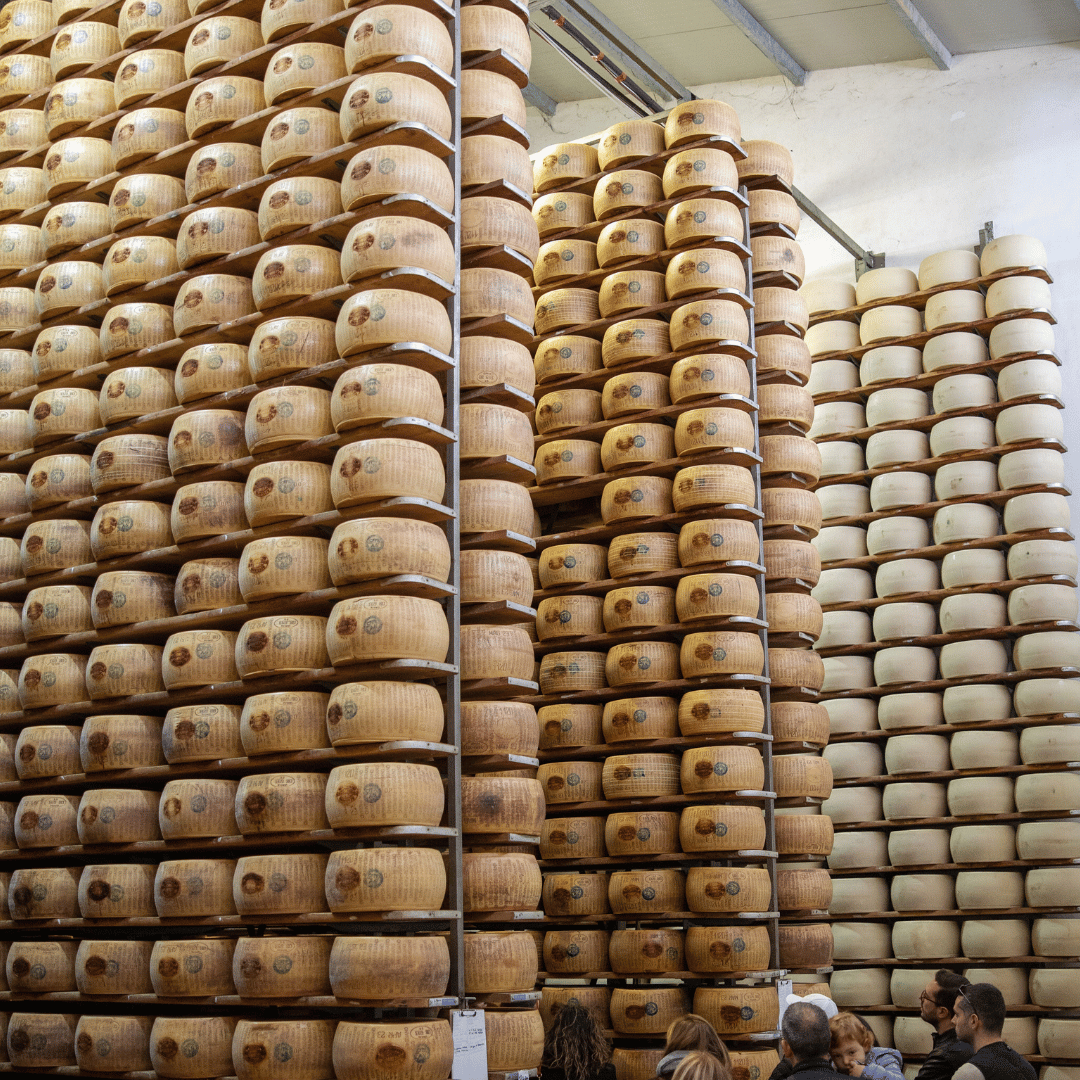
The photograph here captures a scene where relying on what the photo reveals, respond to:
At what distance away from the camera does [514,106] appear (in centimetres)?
584

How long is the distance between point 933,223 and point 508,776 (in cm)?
584

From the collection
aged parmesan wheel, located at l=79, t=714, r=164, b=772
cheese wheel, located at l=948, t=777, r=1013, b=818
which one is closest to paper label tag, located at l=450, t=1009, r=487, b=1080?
aged parmesan wheel, located at l=79, t=714, r=164, b=772

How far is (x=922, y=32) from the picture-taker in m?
8.88

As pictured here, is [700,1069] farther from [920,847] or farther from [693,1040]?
[920,847]

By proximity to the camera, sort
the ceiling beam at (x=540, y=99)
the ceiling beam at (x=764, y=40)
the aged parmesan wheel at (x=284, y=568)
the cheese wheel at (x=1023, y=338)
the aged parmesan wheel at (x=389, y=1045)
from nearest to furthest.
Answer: the aged parmesan wheel at (x=389, y=1045), the aged parmesan wheel at (x=284, y=568), the cheese wheel at (x=1023, y=338), the ceiling beam at (x=764, y=40), the ceiling beam at (x=540, y=99)

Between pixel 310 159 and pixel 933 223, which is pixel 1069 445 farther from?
pixel 310 159

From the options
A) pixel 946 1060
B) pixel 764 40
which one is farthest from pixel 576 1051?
pixel 764 40

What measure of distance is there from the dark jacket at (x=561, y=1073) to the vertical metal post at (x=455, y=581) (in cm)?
48

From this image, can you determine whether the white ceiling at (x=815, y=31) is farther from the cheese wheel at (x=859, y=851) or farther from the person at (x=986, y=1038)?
the person at (x=986, y=1038)

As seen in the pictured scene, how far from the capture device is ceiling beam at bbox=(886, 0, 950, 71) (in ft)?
28.3

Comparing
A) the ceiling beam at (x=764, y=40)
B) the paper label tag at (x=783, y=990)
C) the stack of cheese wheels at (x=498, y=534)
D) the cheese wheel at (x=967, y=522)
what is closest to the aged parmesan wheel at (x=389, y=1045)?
the stack of cheese wheels at (x=498, y=534)

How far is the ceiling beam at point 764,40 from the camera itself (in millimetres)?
9117

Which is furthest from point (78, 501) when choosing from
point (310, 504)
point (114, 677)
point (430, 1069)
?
point (430, 1069)

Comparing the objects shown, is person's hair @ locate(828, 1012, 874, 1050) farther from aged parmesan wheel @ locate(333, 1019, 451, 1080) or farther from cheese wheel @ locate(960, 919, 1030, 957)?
cheese wheel @ locate(960, 919, 1030, 957)
